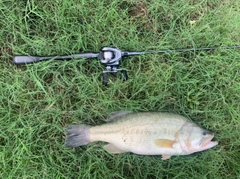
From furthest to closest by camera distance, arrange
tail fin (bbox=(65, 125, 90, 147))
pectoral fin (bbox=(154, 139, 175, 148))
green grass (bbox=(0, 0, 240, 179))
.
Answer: green grass (bbox=(0, 0, 240, 179))
tail fin (bbox=(65, 125, 90, 147))
pectoral fin (bbox=(154, 139, 175, 148))

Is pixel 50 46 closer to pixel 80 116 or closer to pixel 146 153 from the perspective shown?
pixel 80 116

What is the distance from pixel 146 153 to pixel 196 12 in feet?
5.10

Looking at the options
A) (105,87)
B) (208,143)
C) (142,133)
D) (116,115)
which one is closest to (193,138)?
(208,143)

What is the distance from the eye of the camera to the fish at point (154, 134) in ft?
9.70

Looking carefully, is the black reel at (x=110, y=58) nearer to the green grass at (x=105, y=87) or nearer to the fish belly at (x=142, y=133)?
the green grass at (x=105, y=87)

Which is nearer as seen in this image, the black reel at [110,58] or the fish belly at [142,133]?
the fish belly at [142,133]

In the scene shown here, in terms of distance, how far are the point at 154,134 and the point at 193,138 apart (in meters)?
0.35

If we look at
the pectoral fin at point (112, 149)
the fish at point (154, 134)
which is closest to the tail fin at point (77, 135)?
the fish at point (154, 134)

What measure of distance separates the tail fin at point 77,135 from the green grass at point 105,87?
119mm

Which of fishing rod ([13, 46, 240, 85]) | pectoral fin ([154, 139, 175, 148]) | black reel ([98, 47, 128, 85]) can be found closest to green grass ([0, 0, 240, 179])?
fishing rod ([13, 46, 240, 85])

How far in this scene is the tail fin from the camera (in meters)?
3.06

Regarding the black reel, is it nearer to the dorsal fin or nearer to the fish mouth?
the dorsal fin

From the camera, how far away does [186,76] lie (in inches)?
129

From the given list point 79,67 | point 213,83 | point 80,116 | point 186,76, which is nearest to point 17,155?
point 80,116
